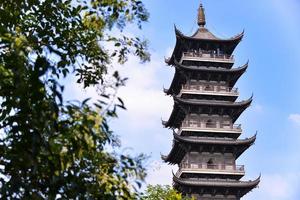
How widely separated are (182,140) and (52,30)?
3523 centimetres

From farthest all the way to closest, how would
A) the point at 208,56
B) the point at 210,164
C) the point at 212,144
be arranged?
the point at 208,56
the point at 212,144
the point at 210,164

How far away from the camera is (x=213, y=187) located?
41750mm

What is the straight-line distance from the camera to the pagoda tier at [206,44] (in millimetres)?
48125

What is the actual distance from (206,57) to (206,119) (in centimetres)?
601

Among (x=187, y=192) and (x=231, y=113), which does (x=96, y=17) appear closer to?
(x=187, y=192)

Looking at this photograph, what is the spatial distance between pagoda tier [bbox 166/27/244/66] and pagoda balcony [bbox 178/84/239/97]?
100 inches

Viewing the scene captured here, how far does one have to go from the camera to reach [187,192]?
42.2 metres

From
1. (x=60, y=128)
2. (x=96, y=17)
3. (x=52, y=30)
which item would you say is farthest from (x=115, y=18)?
(x=60, y=128)

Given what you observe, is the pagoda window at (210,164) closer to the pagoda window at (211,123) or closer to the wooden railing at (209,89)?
the pagoda window at (211,123)

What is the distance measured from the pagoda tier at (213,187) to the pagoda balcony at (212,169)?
2.27ft

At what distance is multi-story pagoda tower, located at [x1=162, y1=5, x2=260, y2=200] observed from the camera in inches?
1667

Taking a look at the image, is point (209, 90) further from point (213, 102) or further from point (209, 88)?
point (213, 102)

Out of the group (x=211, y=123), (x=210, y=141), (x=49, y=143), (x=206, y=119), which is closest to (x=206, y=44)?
(x=206, y=119)

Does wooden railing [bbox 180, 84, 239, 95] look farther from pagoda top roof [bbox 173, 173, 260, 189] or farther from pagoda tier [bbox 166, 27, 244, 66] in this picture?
pagoda top roof [bbox 173, 173, 260, 189]
